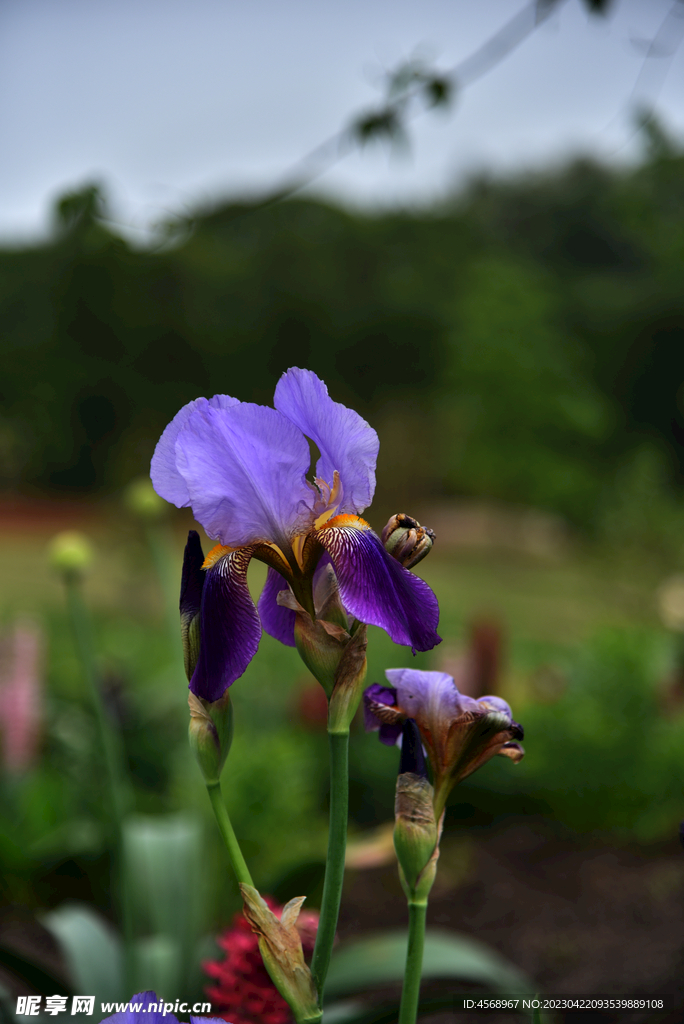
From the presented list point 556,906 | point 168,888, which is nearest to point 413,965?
point 168,888

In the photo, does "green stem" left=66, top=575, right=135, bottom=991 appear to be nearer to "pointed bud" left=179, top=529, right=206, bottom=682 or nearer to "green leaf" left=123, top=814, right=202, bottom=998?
"green leaf" left=123, top=814, right=202, bottom=998

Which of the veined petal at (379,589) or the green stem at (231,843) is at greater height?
the veined petal at (379,589)

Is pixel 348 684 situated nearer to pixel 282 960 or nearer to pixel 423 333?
pixel 282 960

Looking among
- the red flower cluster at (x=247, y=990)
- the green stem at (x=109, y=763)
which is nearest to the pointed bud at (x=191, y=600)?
the red flower cluster at (x=247, y=990)

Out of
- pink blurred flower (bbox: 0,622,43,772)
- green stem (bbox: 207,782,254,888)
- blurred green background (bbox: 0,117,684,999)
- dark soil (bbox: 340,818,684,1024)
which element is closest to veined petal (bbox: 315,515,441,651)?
green stem (bbox: 207,782,254,888)

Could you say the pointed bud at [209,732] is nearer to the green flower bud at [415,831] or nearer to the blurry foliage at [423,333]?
the green flower bud at [415,831]

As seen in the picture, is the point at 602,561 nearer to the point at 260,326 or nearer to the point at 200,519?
the point at 200,519

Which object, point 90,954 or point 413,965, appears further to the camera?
point 90,954

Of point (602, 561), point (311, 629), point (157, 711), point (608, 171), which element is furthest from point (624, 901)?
point (608, 171)
